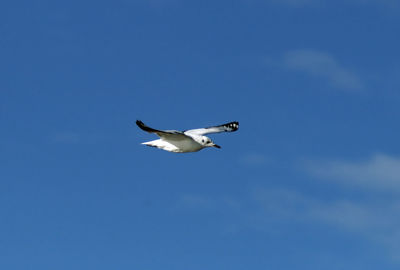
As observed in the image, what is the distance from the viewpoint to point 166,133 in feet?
256

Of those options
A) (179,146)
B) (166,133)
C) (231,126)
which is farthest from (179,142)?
(231,126)

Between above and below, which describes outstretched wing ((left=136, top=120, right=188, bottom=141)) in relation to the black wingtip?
below

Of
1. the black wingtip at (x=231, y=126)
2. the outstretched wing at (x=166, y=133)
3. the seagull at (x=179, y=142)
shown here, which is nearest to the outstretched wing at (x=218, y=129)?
the black wingtip at (x=231, y=126)

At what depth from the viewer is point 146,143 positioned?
82000mm

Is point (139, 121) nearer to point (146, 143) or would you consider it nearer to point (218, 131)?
point (146, 143)

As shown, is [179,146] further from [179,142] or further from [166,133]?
[166,133]

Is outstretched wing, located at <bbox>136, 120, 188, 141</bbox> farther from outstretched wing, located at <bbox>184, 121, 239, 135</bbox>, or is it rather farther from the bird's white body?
outstretched wing, located at <bbox>184, 121, 239, 135</bbox>

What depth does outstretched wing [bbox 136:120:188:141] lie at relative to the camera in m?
75.7

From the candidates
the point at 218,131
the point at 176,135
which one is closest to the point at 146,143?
the point at 176,135

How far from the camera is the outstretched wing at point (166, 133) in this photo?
75688mm

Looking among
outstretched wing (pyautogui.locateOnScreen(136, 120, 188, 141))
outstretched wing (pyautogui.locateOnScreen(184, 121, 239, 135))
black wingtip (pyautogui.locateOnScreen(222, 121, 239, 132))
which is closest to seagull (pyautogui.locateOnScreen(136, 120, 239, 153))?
outstretched wing (pyautogui.locateOnScreen(136, 120, 188, 141))

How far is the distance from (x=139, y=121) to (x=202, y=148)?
8683 mm

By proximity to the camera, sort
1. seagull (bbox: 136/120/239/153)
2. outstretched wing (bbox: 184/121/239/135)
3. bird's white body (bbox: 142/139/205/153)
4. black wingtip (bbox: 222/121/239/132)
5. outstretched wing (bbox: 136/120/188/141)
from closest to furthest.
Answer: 1. outstretched wing (bbox: 136/120/188/141)
2. seagull (bbox: 136/120/239/153)
3. bird's white body (bbox: 142/139/205/153)
4. outstretched wing (bbox: 184/121/239/135)
5. black wingtip (bbox: 222/121/239/132)

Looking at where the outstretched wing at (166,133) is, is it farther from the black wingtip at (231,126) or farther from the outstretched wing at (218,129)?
the black wingtip at (231,126)
